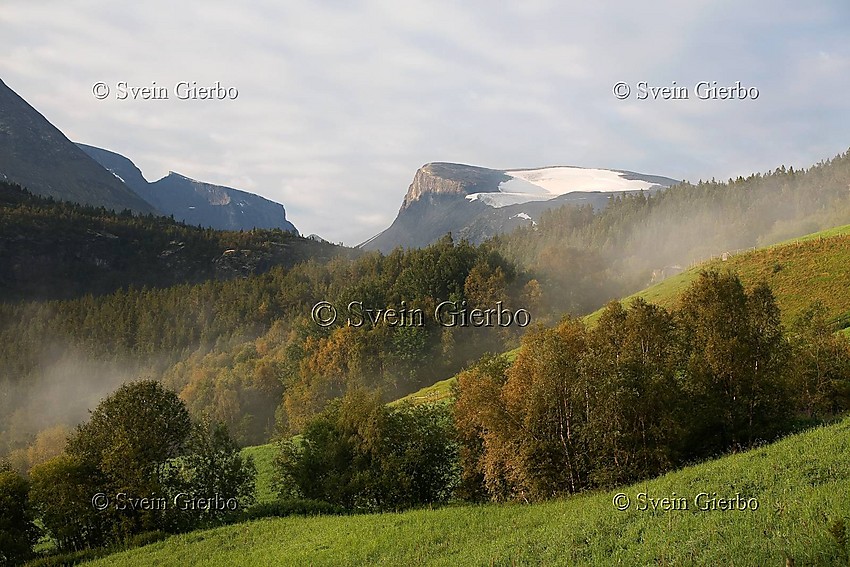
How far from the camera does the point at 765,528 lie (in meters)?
18.5

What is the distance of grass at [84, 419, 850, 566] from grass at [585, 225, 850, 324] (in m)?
46.1

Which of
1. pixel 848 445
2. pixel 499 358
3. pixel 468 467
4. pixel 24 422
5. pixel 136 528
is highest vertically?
pixel 499 358

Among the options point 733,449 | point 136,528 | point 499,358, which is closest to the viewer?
point 733,449

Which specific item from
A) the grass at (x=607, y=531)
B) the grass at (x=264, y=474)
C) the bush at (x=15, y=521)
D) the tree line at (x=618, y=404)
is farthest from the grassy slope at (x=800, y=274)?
the bush at (x=15, y=521)

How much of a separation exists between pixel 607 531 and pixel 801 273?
72.9 metres

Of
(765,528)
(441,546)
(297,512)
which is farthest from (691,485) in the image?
(297,512)

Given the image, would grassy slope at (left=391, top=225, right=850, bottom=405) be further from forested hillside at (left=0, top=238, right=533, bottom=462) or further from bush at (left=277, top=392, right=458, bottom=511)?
forested hillside at (left=0, top=238, right=533, bottom=462)

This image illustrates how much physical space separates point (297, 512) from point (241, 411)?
9775cm

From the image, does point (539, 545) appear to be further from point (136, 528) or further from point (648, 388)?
point (136, 528)

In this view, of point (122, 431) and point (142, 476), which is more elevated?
point (122, 431)

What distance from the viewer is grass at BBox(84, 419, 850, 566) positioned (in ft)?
58.9

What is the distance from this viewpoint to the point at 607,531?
23609 mm

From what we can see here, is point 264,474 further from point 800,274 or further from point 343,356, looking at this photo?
point 800,274

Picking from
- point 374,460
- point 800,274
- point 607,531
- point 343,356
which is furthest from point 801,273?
point 343,356
